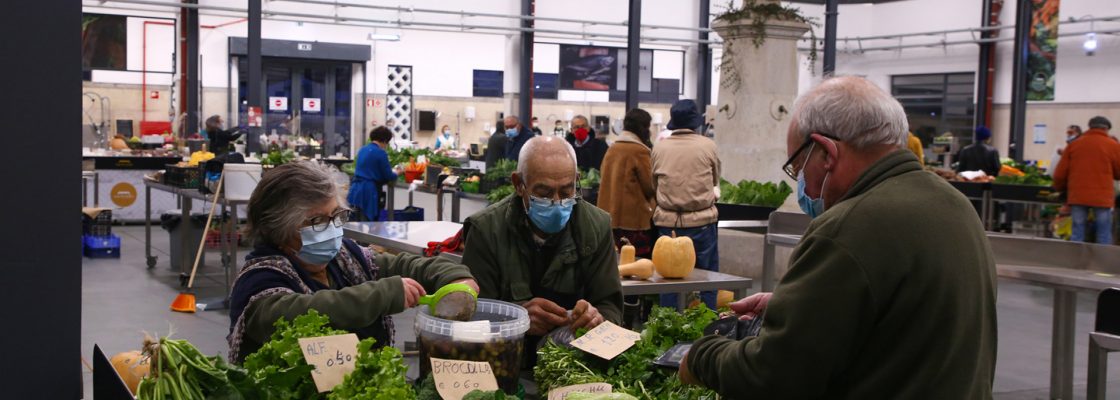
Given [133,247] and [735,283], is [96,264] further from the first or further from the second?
[735,283]

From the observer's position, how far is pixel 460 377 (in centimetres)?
214

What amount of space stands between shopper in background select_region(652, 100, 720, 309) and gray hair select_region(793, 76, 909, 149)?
15.9 feet

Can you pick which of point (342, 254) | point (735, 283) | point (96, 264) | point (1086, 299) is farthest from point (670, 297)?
point (96, 264)

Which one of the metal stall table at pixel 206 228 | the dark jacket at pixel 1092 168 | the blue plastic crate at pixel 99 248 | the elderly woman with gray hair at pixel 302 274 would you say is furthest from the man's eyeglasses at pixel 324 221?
the dark jacket at pixel 1092 168

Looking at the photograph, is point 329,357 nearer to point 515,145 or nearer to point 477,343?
point 477,343

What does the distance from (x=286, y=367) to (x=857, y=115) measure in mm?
1174

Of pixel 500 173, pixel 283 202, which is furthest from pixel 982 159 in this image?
pixel 283 202

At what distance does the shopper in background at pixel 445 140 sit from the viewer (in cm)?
1978

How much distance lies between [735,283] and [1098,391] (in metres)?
1.56

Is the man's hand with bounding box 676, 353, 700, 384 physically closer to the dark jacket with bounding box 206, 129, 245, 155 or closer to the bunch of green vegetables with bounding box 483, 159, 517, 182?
the bunch of green vegetables with bounding box 483, 159, 517, 182

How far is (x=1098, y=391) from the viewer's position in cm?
441

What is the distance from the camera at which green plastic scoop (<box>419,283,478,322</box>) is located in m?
2.32

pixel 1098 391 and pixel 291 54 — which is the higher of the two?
pixel 291 54

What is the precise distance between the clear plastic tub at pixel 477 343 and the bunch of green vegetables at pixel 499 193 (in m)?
6.69
